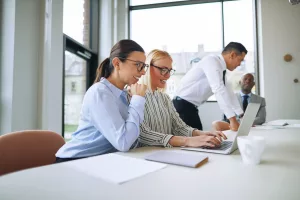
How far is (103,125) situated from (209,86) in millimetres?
1340

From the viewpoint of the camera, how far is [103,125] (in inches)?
35.0

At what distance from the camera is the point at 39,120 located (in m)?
1.99

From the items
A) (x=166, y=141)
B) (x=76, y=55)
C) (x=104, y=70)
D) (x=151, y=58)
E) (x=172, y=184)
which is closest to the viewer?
(x=172, y=184)

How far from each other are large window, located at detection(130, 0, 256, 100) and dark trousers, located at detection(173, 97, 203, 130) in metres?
1.94

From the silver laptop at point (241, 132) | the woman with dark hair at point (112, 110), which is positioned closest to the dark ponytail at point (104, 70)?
the woman with dark hair at point (112, 110)

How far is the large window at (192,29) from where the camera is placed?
378 cm

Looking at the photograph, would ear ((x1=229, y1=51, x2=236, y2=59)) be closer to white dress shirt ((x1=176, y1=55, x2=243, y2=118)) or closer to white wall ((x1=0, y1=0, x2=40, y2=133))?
white dress shirt ((x1=176, y1=55, x2=243, y2=118))

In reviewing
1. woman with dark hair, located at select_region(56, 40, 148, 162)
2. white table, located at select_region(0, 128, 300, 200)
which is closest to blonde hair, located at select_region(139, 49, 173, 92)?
woman with dark hair, located at select_region(56, 40, 148, 162)

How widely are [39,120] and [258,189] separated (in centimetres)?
193

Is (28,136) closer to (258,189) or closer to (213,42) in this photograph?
(258,189)

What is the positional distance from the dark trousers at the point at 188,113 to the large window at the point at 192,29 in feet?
6.36

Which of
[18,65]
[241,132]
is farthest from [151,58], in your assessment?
[18,65]

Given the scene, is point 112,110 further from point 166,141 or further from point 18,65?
point 18,65

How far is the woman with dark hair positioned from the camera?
2.92ft
